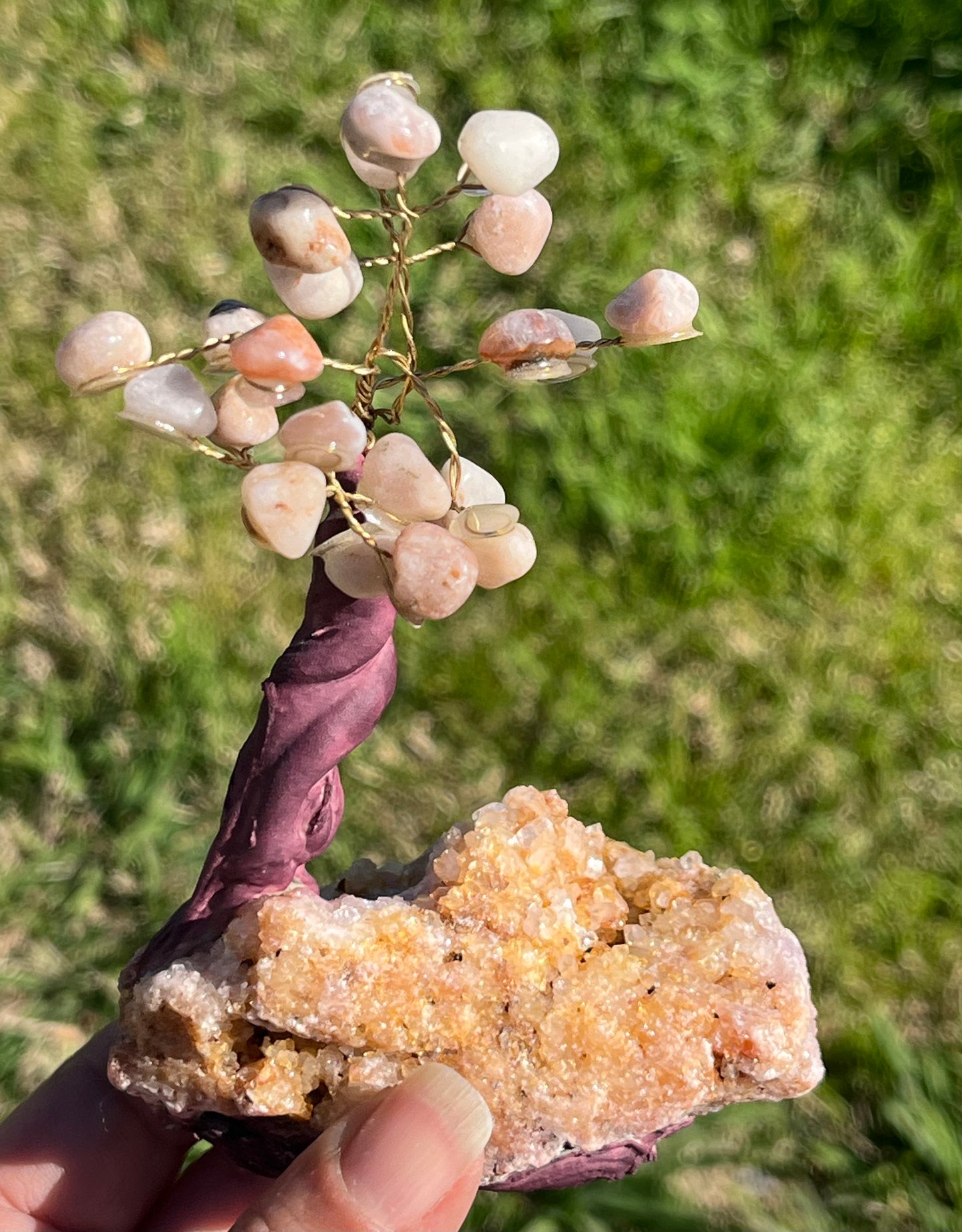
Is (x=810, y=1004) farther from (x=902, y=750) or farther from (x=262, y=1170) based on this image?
(x=902, y=750)

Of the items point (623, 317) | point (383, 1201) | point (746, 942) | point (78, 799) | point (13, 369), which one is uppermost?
point (623, 317)

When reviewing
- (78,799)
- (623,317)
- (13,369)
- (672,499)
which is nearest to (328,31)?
(13,369)

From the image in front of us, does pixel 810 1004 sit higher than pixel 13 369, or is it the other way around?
pixel 13 369

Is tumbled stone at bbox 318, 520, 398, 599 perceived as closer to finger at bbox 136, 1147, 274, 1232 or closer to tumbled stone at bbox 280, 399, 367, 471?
tumbled stone at bbox 280, 399, 367, 471

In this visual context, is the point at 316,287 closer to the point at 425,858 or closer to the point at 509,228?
the point at 509,228

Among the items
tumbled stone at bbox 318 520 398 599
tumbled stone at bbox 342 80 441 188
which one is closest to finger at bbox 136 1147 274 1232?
tumbled stone at bbox 318 520 398 599

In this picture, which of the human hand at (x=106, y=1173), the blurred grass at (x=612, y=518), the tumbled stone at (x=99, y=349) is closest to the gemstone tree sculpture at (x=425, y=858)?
the tumbled stone at (x=99, y=349)

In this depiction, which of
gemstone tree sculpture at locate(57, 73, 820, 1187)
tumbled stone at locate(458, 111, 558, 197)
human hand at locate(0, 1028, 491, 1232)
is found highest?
tumbled stone at locate(458, 111, 558, 197)
